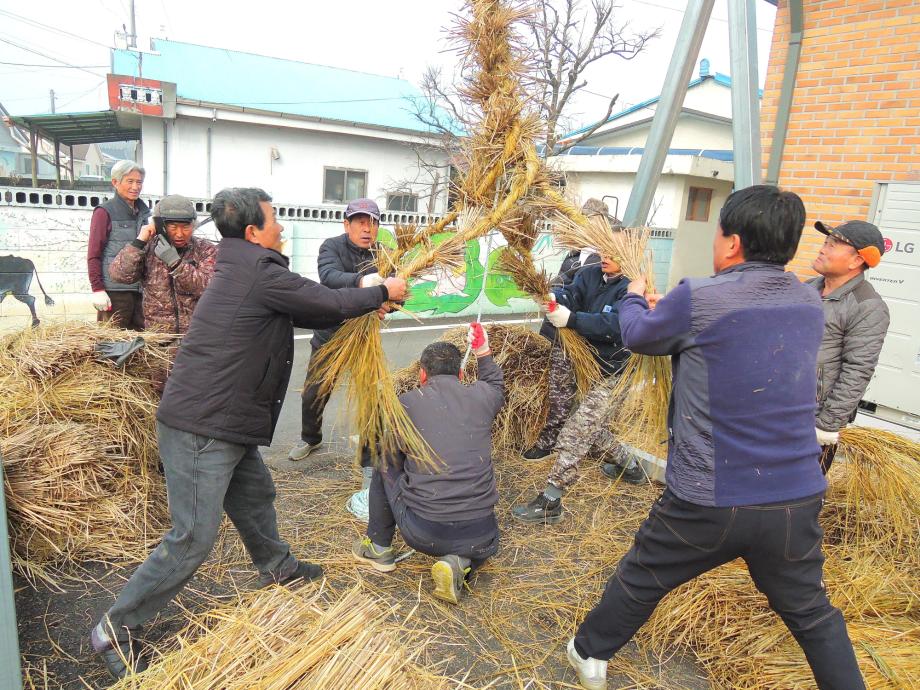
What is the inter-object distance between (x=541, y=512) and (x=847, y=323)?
177 cm

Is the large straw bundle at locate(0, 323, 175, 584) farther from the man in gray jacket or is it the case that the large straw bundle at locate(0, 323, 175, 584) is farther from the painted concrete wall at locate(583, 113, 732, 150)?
the painted concrete wall at locate(583, 113, 732, 150)

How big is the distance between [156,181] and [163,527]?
10589 millimetres

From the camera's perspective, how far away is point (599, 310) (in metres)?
3.52

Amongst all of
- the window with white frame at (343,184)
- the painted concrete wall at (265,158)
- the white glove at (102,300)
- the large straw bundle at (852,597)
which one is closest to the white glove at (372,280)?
the large straw bundle at (852,597)

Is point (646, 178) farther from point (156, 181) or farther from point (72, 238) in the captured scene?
point (156, 181)

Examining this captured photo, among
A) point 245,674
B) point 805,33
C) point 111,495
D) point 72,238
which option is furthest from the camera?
point 72,238

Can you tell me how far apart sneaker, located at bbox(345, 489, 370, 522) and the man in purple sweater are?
1.78 m

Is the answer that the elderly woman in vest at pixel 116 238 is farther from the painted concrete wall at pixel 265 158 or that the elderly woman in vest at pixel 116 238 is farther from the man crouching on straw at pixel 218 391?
the painted concrete wall at pixel 265 158

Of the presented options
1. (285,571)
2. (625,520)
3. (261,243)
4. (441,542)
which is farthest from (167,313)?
(625,520)

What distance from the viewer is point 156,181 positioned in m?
11.7

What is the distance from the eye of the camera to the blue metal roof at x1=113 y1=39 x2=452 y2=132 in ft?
41.4

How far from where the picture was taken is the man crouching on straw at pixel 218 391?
6.90 ft

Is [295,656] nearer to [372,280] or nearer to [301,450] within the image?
[372,280]

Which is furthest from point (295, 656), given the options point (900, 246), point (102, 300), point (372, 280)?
point (900, 246)
